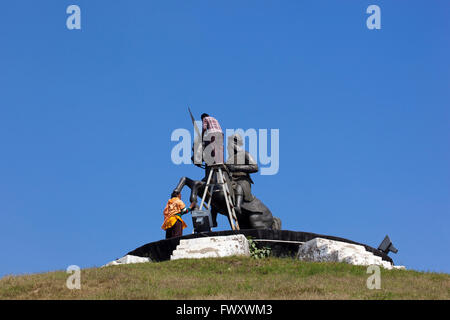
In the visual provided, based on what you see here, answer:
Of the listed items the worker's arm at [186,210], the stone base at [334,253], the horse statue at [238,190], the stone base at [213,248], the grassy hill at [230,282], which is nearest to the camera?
the grassy hill at [230,282]

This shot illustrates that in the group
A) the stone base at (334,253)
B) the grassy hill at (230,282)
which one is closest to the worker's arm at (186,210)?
the grassy hill at (230,282)

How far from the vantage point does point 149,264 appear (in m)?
20.2

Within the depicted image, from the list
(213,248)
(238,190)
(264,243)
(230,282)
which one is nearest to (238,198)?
(238,190)

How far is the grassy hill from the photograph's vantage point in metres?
14.8

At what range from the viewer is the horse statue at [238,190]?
24250 millimetres

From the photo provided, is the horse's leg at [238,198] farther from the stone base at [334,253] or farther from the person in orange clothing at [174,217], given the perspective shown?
the stone base at [334,253]

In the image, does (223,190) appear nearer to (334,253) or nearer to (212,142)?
(212,142)

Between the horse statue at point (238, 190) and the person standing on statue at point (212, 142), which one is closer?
the horse statue at point (238, 190)

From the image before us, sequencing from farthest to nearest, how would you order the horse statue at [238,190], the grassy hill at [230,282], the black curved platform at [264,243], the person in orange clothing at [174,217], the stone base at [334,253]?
1. the horse statue at [238,190]
2. the person in orange clothing at [174,217]
3. the black curved platform at [264,243]
4. the stone base at [334,253]
5. the grassy hill at [230,282]

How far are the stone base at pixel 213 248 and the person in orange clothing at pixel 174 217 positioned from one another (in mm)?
1769

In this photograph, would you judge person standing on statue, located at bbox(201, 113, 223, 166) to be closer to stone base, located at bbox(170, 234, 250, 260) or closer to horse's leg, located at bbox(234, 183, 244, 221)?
horse's leg, located at bbox(234, 183, 244, 221)

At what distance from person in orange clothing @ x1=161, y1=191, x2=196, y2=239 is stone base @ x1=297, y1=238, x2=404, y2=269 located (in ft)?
14.5
